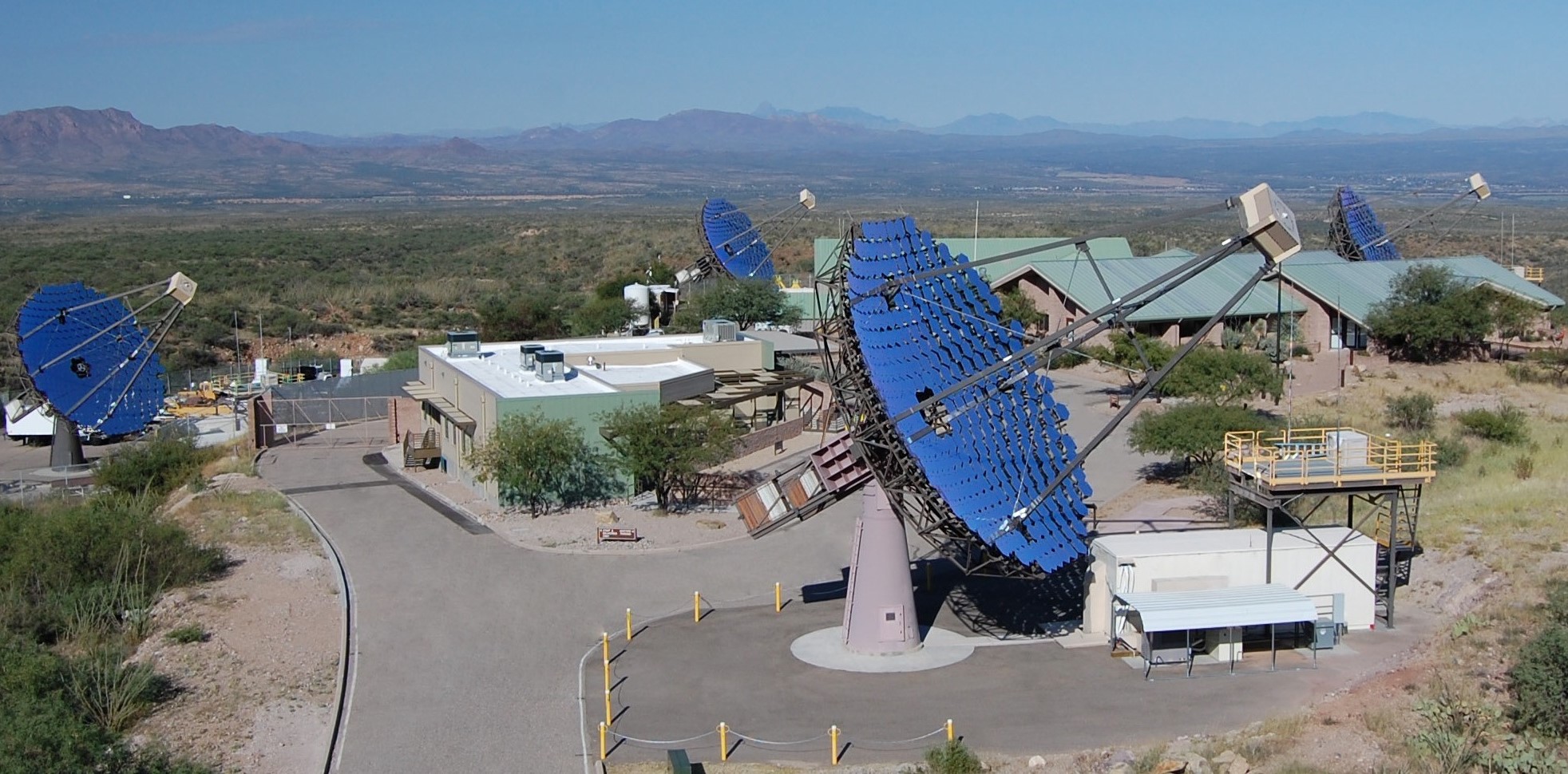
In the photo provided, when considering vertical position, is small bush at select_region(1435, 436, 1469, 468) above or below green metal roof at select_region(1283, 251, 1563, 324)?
below

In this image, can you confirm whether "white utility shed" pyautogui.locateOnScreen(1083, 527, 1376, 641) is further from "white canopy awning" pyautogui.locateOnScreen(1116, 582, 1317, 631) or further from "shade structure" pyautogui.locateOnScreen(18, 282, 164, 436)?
"shade structure" pyautogui.locateOnScreen(18, 282, 164, 436)

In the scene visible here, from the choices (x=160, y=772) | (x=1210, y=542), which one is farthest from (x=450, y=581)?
(x=1210, y=542)

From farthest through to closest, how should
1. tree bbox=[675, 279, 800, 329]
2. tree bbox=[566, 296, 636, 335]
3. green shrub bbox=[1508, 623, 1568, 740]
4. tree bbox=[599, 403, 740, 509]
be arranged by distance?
tree bbox=[566, 296, 636, 335] < tree bbox=[675, 279, 800, 329] < tree bbox=[599, 403, 740, 509] < green shrub bbox=[1508, 623, 1568, 740]

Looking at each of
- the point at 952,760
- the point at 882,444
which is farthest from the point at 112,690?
the point at 952,760

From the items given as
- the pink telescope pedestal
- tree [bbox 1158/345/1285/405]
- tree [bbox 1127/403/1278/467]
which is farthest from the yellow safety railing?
tree [bbox 1158/345/1285/405]

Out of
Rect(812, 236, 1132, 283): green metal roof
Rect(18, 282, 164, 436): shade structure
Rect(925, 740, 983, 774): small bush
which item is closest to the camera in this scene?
Rect(925, 740, 983, 774): small bush

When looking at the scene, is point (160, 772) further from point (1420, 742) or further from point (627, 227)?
point (627, 227)

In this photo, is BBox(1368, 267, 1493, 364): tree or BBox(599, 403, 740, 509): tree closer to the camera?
BBox(599, 403, 740, 509): tree
